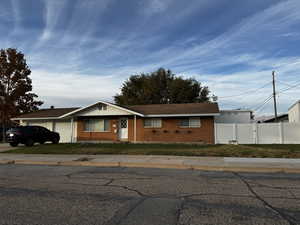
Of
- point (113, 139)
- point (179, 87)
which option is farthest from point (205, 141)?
point (179, 87)

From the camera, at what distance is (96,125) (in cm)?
2309

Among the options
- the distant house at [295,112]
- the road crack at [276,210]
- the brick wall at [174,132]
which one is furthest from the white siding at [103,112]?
the distant house at [295,112]

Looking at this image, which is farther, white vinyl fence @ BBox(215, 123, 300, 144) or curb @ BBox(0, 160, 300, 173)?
white vinyl fence @ BBox(215, 123, 300, 144)

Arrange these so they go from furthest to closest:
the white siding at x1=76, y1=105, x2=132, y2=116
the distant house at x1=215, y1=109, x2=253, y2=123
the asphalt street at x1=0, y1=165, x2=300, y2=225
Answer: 1. the distant house at x1=215, y1=109, x2=253, y2=123
2. the white siding at x1=76, y1=105, x2=132, y2=116
3. the asphalt street at x1=0, y1=165, x2=300, y2=225

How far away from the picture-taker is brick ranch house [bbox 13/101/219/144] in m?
20.6

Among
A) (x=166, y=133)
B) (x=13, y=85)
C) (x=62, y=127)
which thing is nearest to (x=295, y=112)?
(x=166, y=133)

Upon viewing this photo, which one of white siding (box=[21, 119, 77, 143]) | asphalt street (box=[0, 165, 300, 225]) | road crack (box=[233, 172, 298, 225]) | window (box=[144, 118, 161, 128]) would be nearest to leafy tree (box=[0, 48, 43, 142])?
white siding (box=[21, 119, 77, 143])

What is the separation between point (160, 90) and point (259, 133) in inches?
1007

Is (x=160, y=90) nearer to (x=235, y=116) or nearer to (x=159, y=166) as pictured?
(x=235, y=116)

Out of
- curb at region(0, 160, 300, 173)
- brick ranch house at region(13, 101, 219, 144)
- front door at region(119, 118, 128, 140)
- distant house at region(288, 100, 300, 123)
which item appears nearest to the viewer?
curb at region(0, 160, 300, 173)

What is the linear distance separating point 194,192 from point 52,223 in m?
3.35

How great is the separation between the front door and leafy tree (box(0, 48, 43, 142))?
13983 millimetres

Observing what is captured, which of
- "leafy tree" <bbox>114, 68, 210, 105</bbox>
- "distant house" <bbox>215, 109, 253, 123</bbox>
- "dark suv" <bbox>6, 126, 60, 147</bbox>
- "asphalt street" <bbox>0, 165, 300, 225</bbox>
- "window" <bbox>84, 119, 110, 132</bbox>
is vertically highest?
"leafy tree" <bbox>114, 68, 210, 105</bbox>

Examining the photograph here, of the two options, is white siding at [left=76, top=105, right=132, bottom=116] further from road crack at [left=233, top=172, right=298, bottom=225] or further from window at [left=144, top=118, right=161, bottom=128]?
road crack at [left=233, top=172, right=298, bottom=225]
